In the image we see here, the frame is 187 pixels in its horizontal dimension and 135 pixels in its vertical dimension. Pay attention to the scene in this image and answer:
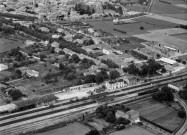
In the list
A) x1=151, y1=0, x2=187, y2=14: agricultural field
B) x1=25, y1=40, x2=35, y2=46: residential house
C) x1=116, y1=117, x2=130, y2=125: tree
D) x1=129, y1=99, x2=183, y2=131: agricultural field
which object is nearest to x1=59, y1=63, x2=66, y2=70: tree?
x1=25, y1=40, x2=35, y2=46: residential house

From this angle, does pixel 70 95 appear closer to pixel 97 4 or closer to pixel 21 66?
pixel 21 66

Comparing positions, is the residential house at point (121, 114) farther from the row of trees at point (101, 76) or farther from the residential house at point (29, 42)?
the residential house at point (29, 42)

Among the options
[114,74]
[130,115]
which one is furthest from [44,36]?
[130,115]

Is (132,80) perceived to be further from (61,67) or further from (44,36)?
(44,36)

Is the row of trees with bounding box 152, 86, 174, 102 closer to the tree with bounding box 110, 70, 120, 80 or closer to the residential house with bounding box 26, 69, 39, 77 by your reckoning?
the tree with bounding box 110, 70, 120, 80

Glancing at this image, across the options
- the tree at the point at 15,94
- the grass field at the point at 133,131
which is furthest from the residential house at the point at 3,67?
the grass field at the point at 133,131

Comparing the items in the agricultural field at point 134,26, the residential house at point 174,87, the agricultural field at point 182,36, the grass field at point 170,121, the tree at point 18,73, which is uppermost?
the agricultural field at point 134,26
